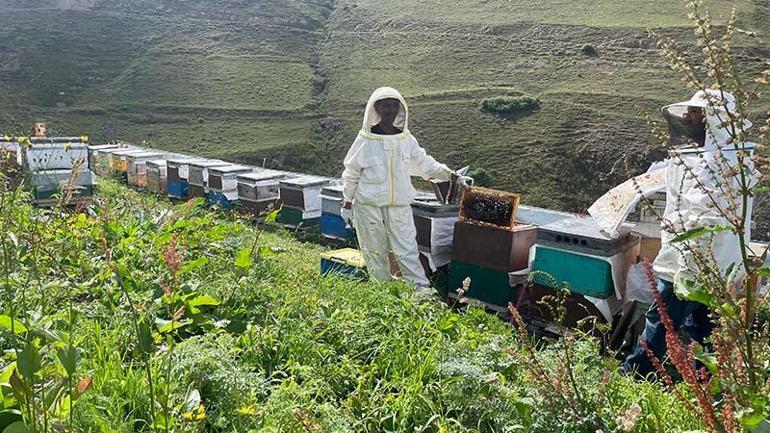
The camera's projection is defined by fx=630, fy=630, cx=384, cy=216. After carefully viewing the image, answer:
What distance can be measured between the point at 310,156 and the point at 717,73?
2576 centimetres

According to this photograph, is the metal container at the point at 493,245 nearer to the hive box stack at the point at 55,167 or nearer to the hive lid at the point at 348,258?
the hive lid at the point at 348,258

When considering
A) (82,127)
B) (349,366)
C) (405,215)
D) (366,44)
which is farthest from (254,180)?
(366,44)

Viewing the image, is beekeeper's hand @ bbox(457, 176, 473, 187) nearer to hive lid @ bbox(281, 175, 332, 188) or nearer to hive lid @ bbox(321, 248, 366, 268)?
hive lid @ bbox(321, 248, 366, 268)

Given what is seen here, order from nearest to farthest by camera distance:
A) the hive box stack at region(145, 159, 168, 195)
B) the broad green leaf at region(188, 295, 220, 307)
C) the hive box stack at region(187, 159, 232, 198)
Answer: the broad green leaf at region(188, 295, 220, 307) → the hive box stack at region(187, 159, 232, 198) → the hive box stack at region(145, 159, 168, 195)

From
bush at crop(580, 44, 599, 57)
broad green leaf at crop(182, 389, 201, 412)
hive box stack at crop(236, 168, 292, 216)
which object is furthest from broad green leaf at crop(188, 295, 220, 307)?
bush at crop(580, 44, 599, 57)

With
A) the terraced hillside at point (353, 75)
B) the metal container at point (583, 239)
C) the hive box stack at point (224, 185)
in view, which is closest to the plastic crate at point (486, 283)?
the metal container at point (583, 239)

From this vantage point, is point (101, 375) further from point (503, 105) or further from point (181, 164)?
point (503, 105)

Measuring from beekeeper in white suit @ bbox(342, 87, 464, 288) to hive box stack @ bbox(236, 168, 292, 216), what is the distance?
3.61m

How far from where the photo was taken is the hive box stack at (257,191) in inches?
351

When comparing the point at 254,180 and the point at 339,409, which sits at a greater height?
the point at 339,409

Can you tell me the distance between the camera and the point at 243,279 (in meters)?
3.08

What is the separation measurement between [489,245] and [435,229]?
0.75m

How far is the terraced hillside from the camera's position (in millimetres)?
25641

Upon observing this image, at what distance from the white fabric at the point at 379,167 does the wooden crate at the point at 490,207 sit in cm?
51
